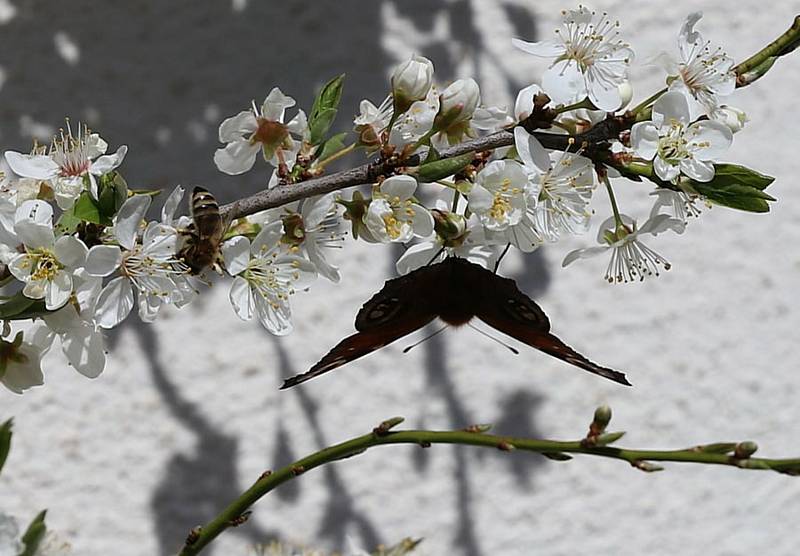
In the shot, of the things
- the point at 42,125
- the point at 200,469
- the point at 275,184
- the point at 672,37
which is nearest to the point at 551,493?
the point at 200,469

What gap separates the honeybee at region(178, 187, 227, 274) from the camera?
1.86 ft

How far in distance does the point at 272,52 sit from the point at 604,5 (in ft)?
1.88

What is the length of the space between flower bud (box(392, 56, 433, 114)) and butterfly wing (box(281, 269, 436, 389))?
0.11 meters

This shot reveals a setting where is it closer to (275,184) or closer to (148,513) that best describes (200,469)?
(148,513)

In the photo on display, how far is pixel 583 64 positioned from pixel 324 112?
166 mm

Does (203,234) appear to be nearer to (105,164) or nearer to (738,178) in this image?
(105,164)

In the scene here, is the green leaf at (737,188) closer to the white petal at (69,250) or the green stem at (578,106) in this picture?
the green stem at (578,106)

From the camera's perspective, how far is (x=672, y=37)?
5.82 feet

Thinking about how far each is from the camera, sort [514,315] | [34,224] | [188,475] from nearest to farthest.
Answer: [34,224], [514,315], [188,475]

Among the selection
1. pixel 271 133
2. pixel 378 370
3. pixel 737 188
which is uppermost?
pixel 378 370

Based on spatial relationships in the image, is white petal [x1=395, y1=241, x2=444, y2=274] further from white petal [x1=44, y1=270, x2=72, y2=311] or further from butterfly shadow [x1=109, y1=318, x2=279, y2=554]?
butterfly shadow [x1=109, y1=318, x2=279, y2=554]

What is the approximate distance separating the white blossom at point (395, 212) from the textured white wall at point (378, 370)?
3.26 feet

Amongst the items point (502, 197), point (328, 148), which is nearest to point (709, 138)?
point (502, 197)

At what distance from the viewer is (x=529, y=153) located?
2.00ft
